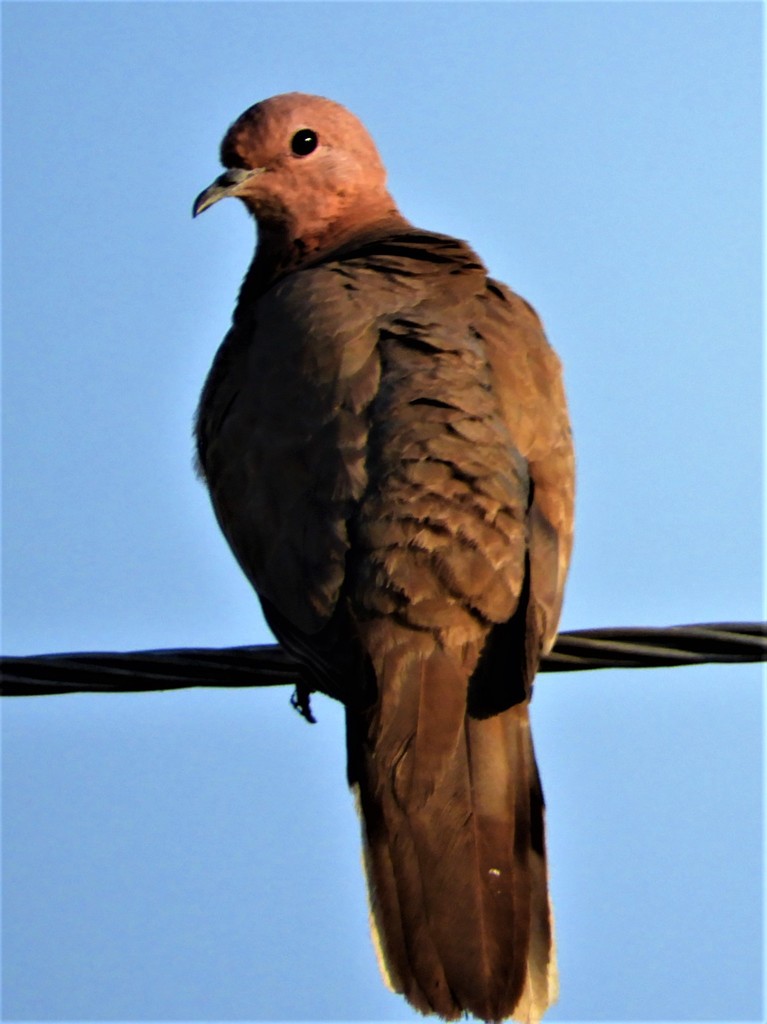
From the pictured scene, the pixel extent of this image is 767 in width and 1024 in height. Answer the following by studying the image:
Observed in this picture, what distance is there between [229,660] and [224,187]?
2.82 meters

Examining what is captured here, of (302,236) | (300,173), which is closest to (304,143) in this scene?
(300,173)

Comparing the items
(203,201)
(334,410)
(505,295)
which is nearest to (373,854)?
(334,410)

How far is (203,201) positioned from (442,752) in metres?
2.76

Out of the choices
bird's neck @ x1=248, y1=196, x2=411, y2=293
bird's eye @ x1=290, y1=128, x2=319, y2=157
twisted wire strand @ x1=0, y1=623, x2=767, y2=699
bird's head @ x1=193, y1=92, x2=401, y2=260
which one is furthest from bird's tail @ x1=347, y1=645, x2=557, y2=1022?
bird's eye @ x1=290, y1=128, x2=319, y2=157

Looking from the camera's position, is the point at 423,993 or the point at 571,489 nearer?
the point at 423,993

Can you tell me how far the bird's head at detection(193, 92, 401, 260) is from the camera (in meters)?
6.56

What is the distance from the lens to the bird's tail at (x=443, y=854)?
430cm

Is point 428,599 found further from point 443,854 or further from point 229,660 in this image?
point 443,854

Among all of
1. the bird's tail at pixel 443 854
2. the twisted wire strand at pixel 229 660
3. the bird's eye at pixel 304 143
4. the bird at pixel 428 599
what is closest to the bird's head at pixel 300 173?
the bird's eye at pixel 304 143

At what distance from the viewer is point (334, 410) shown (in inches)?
185

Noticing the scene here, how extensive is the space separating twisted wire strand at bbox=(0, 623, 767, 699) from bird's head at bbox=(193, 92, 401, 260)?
2.74 m

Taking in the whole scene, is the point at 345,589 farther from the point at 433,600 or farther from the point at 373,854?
the point at 373,854

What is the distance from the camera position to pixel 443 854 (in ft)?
14.2

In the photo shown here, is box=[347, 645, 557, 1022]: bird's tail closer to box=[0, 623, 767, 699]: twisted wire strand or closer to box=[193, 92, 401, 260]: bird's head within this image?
box=[0, 623, 767, 699]: twisted wire strand
